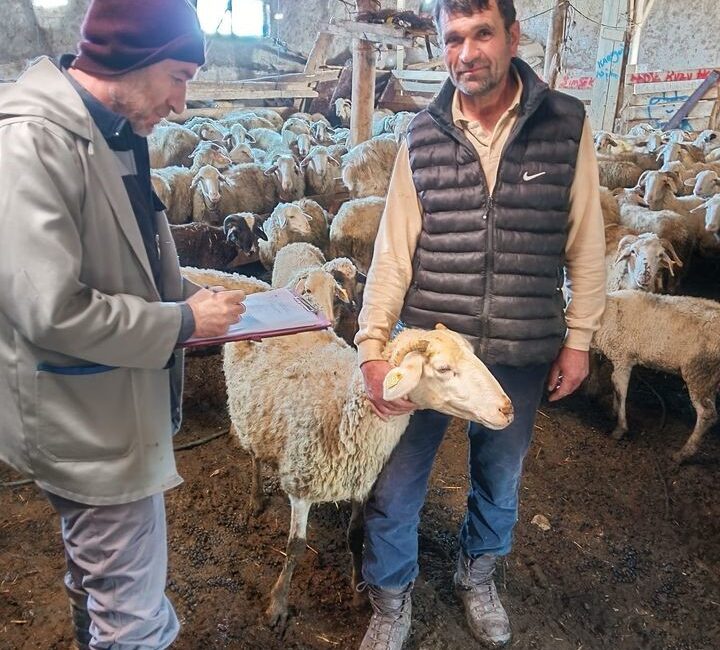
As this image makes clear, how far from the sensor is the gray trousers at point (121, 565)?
4.89ft

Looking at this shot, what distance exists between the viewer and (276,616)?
2.46 meters

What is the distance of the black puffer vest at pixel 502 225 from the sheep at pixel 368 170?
5.88 m

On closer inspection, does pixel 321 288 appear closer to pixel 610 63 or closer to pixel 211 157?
pixel 211 157

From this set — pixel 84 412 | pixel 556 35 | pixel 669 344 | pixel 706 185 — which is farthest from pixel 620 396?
pixel 556 35

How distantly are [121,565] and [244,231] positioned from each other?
432 cm

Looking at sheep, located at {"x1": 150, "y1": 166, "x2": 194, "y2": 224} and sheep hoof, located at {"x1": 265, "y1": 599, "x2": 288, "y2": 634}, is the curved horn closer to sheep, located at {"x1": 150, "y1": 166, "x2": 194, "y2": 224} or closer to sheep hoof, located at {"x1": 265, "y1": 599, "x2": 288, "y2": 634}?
sheep hoof, located at {"x1": 265, "y1": 599, "x2": 288, "y2": 634}

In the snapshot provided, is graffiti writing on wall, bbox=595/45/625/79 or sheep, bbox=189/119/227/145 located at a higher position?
graffiti writing on wall, bbox=595/45/625/79

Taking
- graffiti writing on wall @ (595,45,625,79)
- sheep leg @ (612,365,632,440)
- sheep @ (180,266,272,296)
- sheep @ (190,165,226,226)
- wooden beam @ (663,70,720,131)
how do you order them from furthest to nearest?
wooden beam @ (663,70,720,131) → graffiti writing on wall @ (595,45,625,79) → sheep @ (190,165,226,226) → sheep leg @ (612,365,632,440) → sheep @ (180,266,272,296)

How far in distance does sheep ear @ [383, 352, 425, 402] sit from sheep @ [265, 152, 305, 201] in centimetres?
606

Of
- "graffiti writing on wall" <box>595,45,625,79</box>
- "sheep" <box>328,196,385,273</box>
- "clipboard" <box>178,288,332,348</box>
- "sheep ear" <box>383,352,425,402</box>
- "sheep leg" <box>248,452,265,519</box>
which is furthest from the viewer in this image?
"graffiti writing on wall" <box>595,45,625,79</box>

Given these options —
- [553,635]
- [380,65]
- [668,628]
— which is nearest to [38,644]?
[553,635]

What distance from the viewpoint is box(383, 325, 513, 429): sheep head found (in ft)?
Answer: 5.62

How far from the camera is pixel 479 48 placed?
5.55 ft

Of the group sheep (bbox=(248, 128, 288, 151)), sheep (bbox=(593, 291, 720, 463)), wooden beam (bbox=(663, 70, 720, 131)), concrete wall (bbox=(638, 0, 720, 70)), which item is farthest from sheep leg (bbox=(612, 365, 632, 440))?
concrete wall (bbox=(638, 0, 720, 70))
